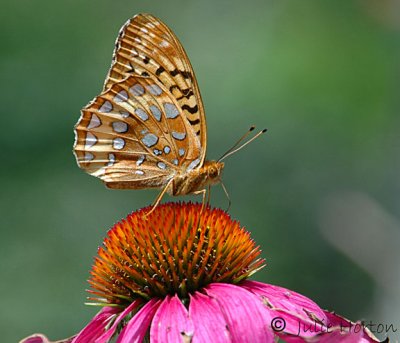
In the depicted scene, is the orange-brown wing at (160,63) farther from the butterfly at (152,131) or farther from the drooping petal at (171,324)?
the drooping petal at (171,324)

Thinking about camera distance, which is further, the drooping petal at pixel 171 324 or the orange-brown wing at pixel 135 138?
the orange-brown wing at pixel 135 138

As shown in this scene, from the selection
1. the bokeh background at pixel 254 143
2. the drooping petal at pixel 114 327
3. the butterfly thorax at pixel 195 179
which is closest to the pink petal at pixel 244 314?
the drooping petal at pixel 114 327

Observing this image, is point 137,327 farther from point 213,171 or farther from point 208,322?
point 213,171

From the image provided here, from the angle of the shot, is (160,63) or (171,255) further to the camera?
(160,63)

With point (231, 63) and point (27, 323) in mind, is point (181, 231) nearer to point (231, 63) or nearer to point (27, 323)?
point (27, 323)

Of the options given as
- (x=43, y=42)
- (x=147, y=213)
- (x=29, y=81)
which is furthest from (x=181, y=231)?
(x=43, y=42)

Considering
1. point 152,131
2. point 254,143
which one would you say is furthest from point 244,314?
point 254,143

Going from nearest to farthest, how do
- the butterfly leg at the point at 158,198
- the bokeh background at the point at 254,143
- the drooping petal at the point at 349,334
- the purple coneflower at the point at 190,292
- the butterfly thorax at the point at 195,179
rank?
1. the drooping petal at the point at 349,334
2. the purple coneflower at the point at 190,292
3. the butterfly leg at the point at 158,198
4. the butterfly thorax at the point at 195,179
5. the bokeh background at the point at 254,143
